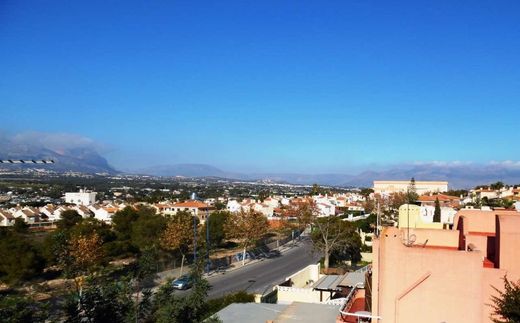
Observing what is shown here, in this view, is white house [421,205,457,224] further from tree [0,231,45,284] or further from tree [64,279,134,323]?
tree [0,231,45,284]

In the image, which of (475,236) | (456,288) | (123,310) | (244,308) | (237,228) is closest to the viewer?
(456,288)

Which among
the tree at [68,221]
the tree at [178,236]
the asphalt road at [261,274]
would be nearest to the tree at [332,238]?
the asphalt road at [261,274]

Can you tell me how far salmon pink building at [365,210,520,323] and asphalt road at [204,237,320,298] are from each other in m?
17.9

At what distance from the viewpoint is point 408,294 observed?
33.0 feet

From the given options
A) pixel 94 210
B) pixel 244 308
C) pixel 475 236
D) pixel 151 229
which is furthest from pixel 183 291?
pixel 94 210

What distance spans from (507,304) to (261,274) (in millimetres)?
26329

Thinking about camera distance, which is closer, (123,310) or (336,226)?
(123,310)

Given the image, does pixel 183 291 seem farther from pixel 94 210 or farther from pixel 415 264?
pixel 94 210

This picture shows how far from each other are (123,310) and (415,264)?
777 cm

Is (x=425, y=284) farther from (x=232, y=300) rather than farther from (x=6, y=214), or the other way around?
(x=6, y=214)

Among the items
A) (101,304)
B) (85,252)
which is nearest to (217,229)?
(85,252)

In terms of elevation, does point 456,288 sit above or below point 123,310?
above

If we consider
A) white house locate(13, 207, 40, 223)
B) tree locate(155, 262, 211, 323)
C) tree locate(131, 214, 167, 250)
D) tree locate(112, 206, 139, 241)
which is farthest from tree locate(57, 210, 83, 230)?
tree locate(155, 262, 211, 323)

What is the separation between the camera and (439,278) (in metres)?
9.85
